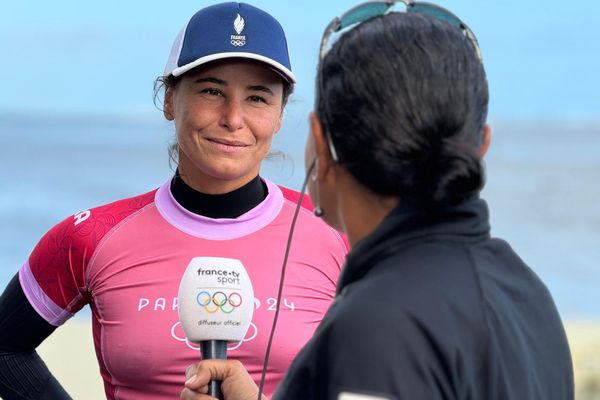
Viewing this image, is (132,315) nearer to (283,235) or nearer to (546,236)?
(283,235)

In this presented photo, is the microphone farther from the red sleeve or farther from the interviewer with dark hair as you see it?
the red sleeve

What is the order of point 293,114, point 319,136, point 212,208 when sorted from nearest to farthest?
point 319,136 → point 212,208 → point 293,114

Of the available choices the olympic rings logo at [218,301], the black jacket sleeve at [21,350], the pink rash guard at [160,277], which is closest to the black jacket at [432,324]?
the olympic rings logo at [218,301]

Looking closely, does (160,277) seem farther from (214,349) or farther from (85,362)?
(85,362)

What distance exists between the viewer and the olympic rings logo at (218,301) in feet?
7.63

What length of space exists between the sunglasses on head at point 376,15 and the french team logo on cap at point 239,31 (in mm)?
1040

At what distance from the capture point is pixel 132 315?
2.89 meters

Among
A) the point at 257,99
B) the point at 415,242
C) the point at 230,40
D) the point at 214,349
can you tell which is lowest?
the point at 214,349

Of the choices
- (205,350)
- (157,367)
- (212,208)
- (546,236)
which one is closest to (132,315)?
(157,367)

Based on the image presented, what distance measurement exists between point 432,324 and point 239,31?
1.51 meters

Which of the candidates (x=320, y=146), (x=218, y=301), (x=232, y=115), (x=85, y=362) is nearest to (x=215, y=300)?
(x=218, y=301)

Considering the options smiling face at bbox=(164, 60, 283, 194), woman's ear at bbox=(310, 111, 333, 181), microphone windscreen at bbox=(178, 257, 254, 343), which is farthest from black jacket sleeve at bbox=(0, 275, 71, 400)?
woman's ear at bbox=(310, 111, 333, 181)

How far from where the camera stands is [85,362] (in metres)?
7.68

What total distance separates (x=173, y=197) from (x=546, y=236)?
1124 cm
